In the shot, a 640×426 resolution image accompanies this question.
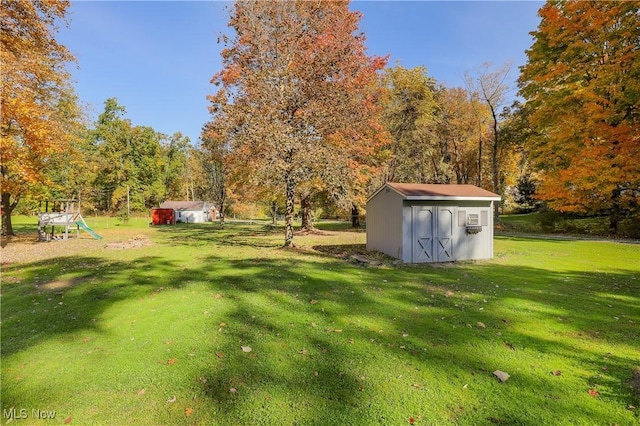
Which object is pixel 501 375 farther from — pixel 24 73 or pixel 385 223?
pixel 24 73

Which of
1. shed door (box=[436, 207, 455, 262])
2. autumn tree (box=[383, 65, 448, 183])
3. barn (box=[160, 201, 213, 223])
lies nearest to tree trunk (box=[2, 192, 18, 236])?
shed door (box=[436, 207, 455, 262])

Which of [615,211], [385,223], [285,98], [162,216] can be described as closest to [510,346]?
[385,223]

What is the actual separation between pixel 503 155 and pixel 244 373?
1475 inches

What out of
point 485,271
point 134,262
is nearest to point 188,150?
point 134,262

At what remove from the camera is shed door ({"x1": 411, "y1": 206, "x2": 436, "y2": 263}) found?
1207cm

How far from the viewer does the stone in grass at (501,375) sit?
151 inches

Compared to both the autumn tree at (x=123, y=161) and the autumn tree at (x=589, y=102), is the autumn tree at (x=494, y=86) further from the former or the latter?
the autumn tree at (x=123, y=161)

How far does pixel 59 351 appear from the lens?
448 centimetres

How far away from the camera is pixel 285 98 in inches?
552

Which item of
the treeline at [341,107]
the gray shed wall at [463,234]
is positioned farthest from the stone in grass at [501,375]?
the treeline at [341,107]

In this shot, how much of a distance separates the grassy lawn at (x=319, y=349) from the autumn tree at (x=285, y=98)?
6.22 meters

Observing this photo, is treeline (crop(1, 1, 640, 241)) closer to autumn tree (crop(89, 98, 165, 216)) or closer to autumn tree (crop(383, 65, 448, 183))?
autumn tree (crop(383, 65, 448, 183))

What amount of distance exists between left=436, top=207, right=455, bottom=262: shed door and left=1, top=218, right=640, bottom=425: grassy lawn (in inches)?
134

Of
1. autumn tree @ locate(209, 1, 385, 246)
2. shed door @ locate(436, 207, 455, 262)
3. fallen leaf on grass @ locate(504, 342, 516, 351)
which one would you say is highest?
autumn tree @ locate(209, 1, 385, 246)
